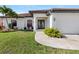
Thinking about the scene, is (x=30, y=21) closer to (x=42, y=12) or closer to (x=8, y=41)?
(x=42, y=12)

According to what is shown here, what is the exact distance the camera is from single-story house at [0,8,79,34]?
13.0 m

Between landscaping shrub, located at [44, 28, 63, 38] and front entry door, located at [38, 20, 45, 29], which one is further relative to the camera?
front entry door, located at [38, 20, 45, 29]

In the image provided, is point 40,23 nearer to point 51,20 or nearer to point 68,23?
point 51,20

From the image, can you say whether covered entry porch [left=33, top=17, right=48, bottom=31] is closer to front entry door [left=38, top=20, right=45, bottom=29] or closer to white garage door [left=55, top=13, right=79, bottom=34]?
front entry door [left=38, top=20, right=45, bottom=29]

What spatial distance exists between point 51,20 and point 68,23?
1347 mm

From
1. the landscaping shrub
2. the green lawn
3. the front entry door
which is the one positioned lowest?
the green lawn

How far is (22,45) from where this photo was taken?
44.3 ft

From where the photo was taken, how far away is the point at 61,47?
42.9 feet

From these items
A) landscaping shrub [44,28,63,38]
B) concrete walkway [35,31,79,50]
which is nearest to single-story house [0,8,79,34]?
landscaping shrub [44,28,63,38]

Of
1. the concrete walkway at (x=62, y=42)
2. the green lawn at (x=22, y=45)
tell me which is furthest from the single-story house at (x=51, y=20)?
the green lawn at (x=22, y=45)

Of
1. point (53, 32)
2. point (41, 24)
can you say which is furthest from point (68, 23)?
point (41, 24)
